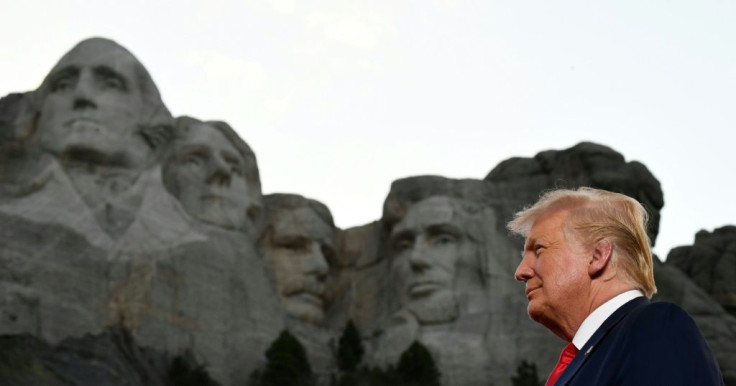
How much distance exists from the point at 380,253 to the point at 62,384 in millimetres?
5672

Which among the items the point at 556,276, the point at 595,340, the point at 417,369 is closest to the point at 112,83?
the point at 417,369

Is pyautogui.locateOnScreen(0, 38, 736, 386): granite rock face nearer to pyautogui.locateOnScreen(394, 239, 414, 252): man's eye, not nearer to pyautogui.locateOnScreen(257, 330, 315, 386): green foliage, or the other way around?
pyautogui.locateOnScreen(394, 239, 414, 252): man's eye

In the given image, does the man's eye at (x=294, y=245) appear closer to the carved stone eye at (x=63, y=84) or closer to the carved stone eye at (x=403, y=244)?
the carved stone eye at (x=403, y=244)

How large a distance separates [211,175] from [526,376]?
14.4 feet

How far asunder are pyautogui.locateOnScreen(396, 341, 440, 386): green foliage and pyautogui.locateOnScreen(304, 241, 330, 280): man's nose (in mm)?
2061

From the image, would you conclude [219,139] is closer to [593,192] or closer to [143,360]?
[143,360]

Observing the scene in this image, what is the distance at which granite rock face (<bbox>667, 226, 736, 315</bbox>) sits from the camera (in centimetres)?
1903

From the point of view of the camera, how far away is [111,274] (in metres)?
15.7

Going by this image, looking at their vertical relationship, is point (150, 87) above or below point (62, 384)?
above

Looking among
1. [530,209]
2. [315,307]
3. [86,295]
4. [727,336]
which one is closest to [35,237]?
[86,295]

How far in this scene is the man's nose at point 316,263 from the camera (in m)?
18.4

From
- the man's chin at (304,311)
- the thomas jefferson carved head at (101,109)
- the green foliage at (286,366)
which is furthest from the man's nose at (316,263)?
the thomas jefferson carved head at (101,109)

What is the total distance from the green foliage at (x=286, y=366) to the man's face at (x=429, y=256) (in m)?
1.70

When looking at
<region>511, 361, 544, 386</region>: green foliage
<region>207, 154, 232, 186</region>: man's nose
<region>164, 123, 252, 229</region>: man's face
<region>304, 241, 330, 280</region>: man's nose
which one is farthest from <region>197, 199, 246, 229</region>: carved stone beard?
<region>511, 361, 544, 386</region>: green foliage
